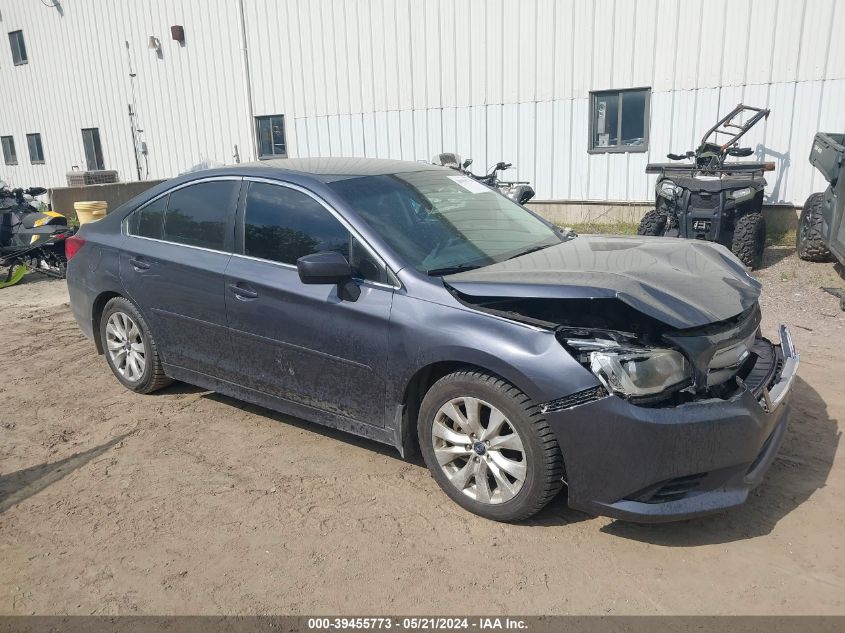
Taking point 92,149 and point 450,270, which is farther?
point 92,149

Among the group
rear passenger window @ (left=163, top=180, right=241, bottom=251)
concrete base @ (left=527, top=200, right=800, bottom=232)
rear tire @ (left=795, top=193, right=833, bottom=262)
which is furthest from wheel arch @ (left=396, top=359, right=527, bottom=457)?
concrete base @ (left=527, top=200, right=800, bottom=232)

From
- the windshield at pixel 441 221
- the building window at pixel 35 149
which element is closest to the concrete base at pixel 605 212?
the windshield at pixel 441 221

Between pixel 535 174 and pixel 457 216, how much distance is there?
889 cm

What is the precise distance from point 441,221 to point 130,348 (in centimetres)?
252

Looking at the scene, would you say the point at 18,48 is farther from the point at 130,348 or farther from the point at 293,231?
the point at 293,231

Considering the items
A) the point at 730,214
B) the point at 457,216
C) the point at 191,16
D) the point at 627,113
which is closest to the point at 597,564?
→ the point at 457,216

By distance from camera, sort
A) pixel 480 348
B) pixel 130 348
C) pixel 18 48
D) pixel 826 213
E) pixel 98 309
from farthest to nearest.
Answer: pixel 18 48
pixel 826 213
pixel 98 309
pixel 130 348
pixel 480 348

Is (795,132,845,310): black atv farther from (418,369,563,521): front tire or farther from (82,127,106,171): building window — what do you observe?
(82,127,106,171): building window

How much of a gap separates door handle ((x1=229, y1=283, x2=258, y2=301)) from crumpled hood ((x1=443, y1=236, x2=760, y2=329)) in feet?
4.01

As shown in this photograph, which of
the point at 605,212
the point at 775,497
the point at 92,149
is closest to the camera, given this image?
the point at 775,497

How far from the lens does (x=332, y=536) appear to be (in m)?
3.19

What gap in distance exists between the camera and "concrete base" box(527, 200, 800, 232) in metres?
10.2

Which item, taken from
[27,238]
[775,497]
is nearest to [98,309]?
[775,497]

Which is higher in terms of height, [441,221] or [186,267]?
[441,221]
